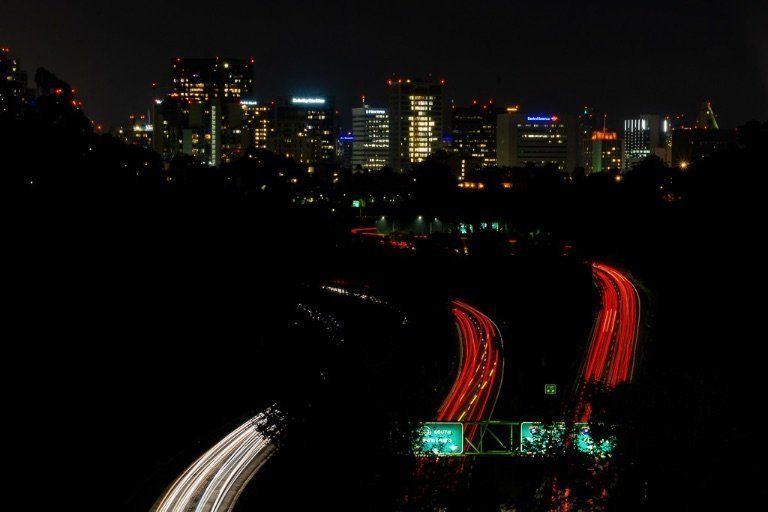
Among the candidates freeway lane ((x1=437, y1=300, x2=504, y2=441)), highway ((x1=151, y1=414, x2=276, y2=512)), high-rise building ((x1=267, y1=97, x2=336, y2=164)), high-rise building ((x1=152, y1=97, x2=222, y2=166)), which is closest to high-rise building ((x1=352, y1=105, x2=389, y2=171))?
high-rise building ((x1=267, y1=97, x2=336, y2=164))

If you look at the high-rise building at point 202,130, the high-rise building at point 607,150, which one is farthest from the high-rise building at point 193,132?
the high-rise building at point 607,150

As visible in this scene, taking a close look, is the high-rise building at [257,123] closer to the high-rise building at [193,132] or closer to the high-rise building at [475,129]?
the high-rise building at [193,132]

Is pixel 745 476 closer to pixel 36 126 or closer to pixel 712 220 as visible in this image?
pixel 712 220

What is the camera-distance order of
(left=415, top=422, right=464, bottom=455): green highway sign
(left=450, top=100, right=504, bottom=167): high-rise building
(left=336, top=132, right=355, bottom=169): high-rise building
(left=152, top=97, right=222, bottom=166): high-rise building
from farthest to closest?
(left=336, top=132, right=355, bottom=169): high-rise building
(left=450, top=100, right=504, bottom=167): high-rise building
(left=152, top=97, right=222, bottom=166): high-rise building
(left=415, top=422, right=464, bottom=455): green highway sign

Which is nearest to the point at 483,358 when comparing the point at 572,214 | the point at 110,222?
the point at 110,222

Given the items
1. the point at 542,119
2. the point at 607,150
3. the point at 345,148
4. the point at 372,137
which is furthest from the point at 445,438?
the point at 345,148

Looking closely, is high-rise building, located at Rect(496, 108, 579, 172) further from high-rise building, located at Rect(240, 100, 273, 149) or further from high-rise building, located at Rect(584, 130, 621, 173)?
high-rise building, located at Rect(240, 100, 273, 149)

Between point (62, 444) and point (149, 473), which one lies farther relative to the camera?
point (62, 444)
